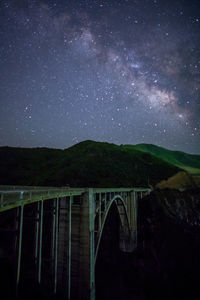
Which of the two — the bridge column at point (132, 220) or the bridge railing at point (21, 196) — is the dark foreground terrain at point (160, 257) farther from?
the bridge railing at point (21, 196)

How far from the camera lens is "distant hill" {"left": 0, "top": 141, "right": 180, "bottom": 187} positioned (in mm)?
66625

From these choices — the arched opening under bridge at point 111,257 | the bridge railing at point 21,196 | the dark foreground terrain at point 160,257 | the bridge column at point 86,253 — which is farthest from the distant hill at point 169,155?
the bridge railing at point 21,196

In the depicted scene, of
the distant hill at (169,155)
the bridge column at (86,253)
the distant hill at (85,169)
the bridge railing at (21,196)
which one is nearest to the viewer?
the bridge railing at (21,196)

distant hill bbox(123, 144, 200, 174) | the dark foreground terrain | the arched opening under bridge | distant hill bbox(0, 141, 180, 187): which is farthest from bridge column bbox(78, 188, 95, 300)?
distant hill bbox(123, 144, 200, 174)

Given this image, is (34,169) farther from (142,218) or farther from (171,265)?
(171,265)

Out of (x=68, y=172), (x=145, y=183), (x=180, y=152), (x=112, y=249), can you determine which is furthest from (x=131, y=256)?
(x=180, y=152)

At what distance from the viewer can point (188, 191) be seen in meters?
47.2

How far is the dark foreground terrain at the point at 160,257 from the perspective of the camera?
2246cm

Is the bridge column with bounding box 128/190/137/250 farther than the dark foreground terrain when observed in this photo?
Yes

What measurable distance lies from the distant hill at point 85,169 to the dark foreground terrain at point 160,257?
74.5ft

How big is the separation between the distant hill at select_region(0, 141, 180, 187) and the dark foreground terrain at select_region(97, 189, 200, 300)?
22697 mm

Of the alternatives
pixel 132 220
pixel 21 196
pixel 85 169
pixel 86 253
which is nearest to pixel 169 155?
pixel 85 169

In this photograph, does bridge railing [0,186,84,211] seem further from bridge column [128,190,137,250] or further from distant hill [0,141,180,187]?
distant hill [0,141,180,187]

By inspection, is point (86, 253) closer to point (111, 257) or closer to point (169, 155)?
point (111, 257)
